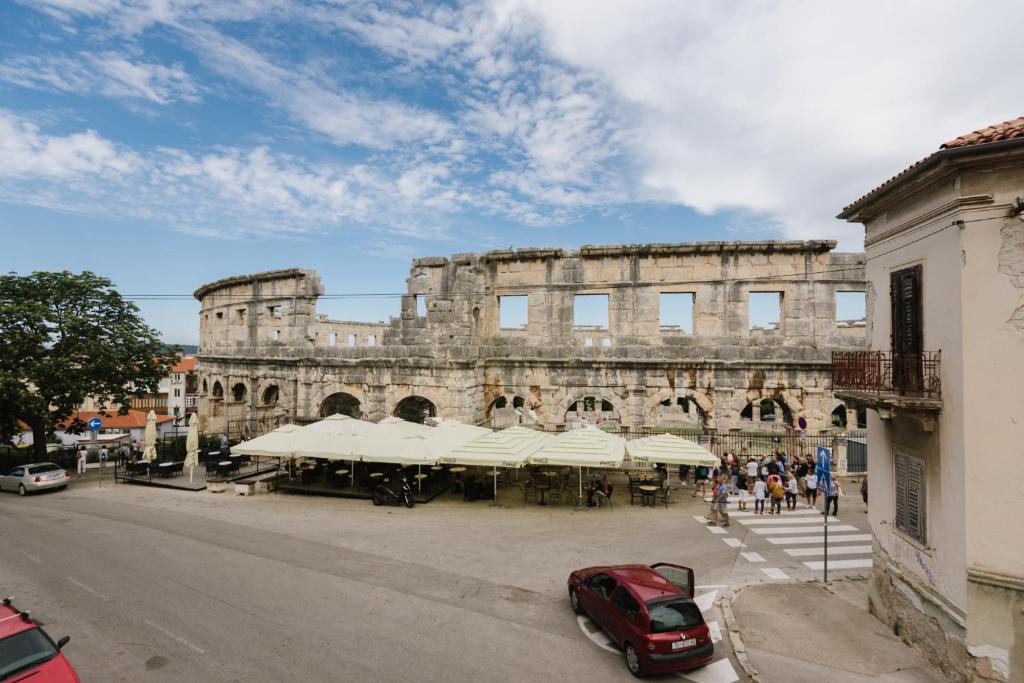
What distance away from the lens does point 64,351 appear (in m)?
19.8

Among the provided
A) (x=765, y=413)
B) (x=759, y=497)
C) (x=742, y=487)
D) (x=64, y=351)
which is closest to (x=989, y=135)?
→ (x=759, y=497)

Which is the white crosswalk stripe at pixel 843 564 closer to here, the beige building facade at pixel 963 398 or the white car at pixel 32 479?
the beige building facade at pixel 963 398

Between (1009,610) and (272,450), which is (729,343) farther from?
(272,450)

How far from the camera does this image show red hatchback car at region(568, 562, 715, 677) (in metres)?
6.77

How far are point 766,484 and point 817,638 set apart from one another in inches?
361

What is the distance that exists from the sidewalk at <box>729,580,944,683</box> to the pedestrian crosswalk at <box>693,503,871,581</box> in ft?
3.71

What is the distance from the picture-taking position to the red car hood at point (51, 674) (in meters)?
5.67

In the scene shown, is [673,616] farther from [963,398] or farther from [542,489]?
[542,489]

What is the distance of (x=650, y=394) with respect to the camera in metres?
21.0

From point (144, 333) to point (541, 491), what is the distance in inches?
743

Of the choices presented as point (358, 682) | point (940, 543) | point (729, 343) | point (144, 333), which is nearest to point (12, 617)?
point (358, 682)

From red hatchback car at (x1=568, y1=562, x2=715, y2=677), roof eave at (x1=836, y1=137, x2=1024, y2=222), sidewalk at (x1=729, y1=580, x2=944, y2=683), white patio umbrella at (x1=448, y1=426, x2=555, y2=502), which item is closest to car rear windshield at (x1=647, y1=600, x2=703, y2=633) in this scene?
red hatchback car at (x1=568, y1=562, x2=715, y2=677)

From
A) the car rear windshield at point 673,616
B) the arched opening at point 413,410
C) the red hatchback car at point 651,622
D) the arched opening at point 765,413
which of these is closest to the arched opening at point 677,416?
the arched opening at point 765,413

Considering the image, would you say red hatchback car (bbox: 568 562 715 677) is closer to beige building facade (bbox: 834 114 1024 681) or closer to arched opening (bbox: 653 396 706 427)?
beige building facade (bbox: 834 114 1024 681)
